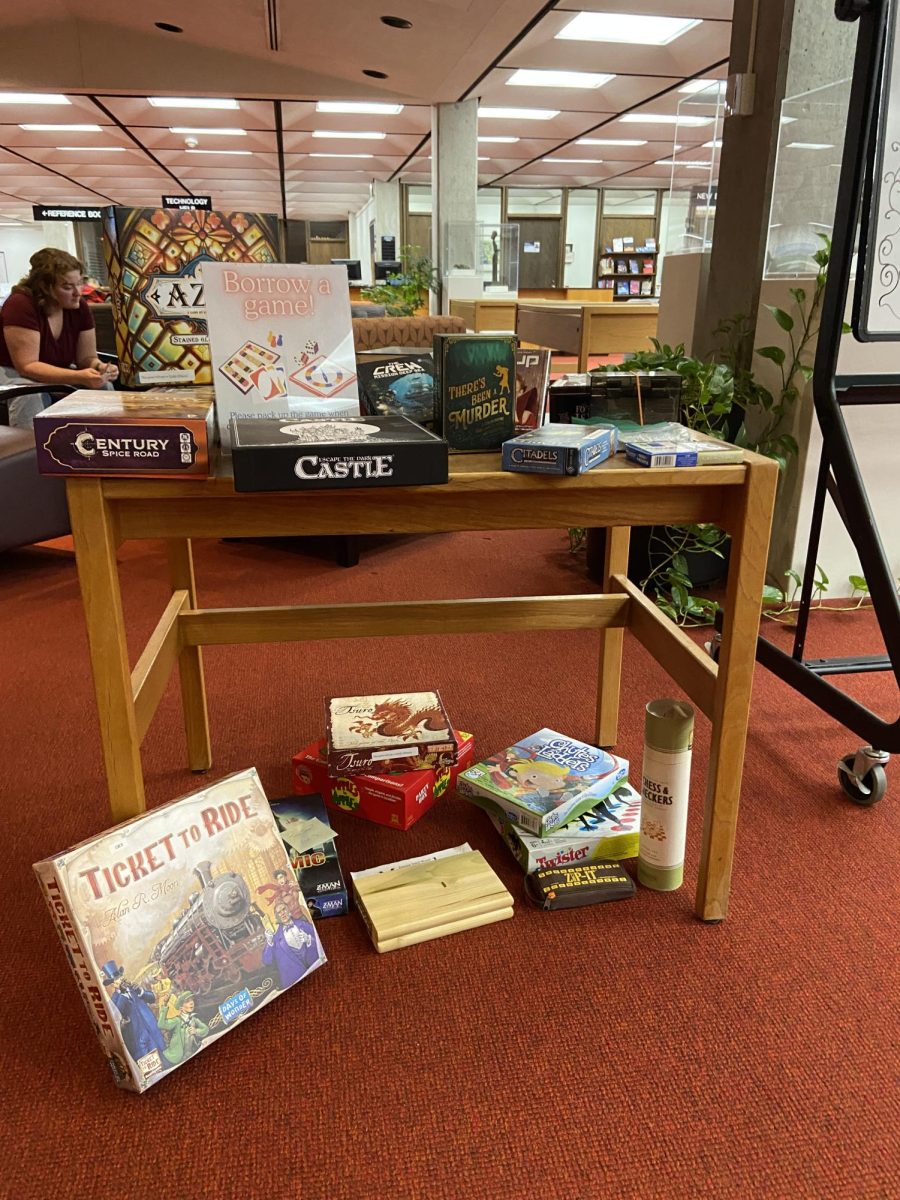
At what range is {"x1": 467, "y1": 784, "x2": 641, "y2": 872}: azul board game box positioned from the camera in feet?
4.90

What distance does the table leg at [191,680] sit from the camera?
5.65 ft

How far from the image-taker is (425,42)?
245 inches

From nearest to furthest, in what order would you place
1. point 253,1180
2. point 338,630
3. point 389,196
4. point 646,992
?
point 253,1180 → point 646,992 → point 338,630 → point 389,196

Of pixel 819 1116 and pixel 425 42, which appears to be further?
pixel 425 42

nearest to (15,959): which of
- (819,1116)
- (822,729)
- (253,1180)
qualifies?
(253,1180)

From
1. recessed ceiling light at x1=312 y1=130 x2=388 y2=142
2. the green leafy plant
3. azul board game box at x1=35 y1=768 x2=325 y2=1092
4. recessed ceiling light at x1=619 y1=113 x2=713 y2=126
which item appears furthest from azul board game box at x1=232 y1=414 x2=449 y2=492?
recessed ceiling light at x1=312 y1=130 x2=388 y2=142

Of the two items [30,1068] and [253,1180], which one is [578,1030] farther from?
→ [30,1068]

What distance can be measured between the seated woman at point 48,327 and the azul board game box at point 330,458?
282 centimetres

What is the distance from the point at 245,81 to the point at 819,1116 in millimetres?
8692

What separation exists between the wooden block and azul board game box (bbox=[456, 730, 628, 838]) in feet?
0.42

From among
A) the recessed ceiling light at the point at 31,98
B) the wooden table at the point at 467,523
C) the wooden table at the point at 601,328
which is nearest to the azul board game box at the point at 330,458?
the wooden table at the point at 467,523

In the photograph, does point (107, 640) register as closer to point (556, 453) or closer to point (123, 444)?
point (123, 444)

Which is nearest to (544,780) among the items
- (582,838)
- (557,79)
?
(582,838)

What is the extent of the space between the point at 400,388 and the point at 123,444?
403 millimetres
